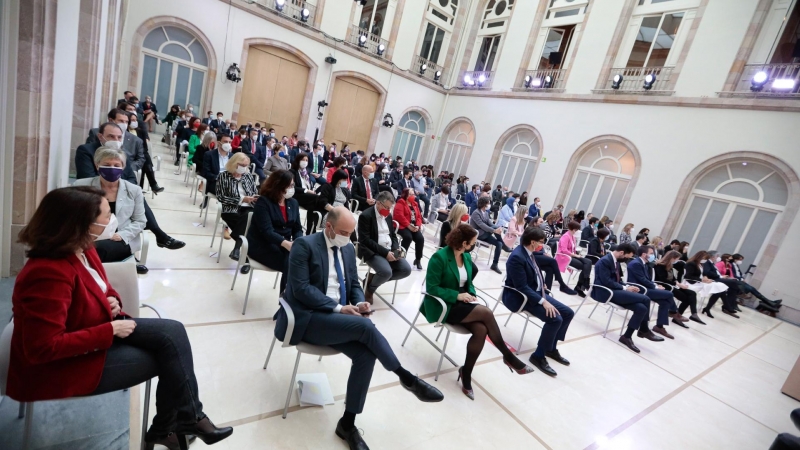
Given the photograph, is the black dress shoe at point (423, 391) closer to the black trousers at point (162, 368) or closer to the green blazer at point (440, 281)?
the green blazer at point (440, 281)

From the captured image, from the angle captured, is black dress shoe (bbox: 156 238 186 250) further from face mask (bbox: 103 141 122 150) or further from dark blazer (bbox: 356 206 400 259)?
dark blazer (bbox: 356 206 400 259)

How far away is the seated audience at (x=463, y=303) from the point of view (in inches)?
109

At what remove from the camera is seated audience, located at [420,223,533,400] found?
277 centimetres

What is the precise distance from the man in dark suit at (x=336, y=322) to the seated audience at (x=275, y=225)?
0.90 meters

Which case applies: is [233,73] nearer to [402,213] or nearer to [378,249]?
[402,213]

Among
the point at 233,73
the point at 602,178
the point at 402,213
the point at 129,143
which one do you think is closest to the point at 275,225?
the point at 402,213

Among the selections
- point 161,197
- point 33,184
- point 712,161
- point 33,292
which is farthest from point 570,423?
point 712,161

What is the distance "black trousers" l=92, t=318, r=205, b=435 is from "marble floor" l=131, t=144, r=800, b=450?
387mm

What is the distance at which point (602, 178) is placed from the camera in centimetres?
1180

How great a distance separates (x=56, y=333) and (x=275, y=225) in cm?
217

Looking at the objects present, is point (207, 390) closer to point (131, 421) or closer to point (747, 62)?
point (131, 421)

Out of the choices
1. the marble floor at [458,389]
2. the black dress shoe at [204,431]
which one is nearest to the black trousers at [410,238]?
the marble floor at [458,389]

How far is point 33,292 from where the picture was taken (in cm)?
123

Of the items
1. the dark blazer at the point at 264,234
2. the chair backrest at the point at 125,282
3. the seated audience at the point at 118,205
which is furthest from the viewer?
the dark blazer at the point at 264,234
